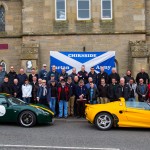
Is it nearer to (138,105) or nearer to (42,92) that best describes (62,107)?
(42,92)

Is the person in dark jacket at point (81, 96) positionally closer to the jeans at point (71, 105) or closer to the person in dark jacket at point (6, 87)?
the jeans at point (71, 105)

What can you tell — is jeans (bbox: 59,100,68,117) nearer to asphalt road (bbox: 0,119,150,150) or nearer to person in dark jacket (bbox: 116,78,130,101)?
asphalt road (bbox: 0,119,150,150)

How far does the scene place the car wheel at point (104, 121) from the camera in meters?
11.8

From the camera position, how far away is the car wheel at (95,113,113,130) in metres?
11.8

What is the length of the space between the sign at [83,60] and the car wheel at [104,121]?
612 cm

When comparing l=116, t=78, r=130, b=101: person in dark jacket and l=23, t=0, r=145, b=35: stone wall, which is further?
l=23, t=0, r=145, b=35: stone wall

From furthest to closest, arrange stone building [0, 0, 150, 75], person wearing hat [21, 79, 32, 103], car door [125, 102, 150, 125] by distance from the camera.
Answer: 1. stone building [0, 0, 150, 75]
2. person wearing hat [21, 79, 32, 103]
3. car door [125, 102, 150, 125]

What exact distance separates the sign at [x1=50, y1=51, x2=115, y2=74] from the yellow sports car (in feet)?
19.4

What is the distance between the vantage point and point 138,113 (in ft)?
38.4

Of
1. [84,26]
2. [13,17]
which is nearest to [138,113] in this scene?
[84,26]

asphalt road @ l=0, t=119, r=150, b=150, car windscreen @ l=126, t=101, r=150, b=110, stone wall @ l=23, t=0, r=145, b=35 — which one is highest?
stone wall @ l=23, t=0, r=145, b=35

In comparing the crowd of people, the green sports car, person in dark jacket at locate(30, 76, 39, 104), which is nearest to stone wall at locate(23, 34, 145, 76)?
the crowd of people

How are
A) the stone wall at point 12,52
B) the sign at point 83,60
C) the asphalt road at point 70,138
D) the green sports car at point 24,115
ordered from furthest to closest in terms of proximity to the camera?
the stone wall at point 12,52 < the sign at point 83,60 < the green sports car at point 24,115 < the asphalt road at point 70,138

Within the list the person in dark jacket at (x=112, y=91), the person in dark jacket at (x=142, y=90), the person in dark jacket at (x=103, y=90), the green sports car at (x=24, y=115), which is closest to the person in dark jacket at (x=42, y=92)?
the green sports car at (x=24, y=115)
